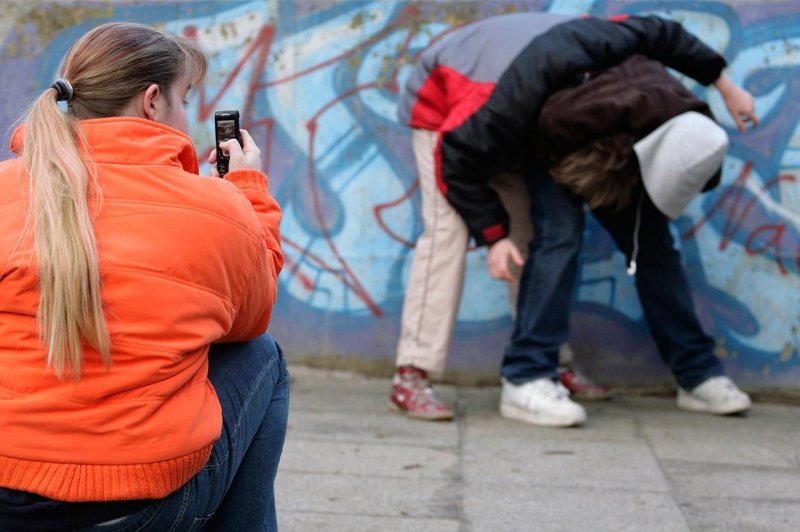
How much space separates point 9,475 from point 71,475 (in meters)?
0.11

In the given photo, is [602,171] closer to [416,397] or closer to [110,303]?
[416,397]

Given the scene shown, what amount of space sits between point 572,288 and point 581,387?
55 centimetres

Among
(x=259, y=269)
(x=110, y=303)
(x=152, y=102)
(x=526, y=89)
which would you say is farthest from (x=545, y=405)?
(x=110, y=303)

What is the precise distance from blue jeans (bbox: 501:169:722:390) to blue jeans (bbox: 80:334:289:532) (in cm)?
181

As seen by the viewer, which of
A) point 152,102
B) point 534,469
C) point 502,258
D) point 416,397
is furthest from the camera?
point 416,397

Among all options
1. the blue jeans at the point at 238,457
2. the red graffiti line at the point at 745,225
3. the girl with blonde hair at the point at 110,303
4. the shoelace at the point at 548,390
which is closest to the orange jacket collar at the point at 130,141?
the girl with blonde hair at the point at 110,303

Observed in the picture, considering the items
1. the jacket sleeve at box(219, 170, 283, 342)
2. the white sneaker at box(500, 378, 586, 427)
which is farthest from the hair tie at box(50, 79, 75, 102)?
the white sneaker at box(500, 378, 586, 427)

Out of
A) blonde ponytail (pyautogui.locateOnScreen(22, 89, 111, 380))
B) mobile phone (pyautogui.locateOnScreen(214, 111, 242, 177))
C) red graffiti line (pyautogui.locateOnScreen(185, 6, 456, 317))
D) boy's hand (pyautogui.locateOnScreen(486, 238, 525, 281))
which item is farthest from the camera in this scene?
red graffiti line (pyautogui.locateOnScreen(185, 6, 456, 317))

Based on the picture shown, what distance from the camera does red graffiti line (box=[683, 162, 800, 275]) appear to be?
438 centimetres

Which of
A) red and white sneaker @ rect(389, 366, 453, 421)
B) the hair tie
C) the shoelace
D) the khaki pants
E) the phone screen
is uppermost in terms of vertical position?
the hair tie

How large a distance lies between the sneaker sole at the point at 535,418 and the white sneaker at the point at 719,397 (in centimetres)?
51

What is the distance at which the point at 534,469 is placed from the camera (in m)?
3.56

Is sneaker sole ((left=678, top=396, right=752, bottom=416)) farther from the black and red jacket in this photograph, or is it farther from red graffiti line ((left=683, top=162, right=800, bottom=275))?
the black and red jacket

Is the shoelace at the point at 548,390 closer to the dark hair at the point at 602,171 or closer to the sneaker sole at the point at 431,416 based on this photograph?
the sneaker sole at the point at 431,416
